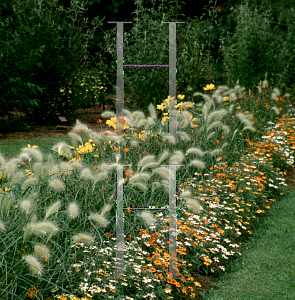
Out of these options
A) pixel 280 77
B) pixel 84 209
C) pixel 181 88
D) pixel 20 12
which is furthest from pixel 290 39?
pixel 84 209

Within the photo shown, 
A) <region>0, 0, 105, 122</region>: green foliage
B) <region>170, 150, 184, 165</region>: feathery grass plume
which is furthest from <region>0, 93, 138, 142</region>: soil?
<region>170, 150, 184, 165</region>: feathery grass plume

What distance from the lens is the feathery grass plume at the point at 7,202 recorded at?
2.46 metres

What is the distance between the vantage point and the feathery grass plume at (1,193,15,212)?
2.46 meters

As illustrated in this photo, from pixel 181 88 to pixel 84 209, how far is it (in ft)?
17.2

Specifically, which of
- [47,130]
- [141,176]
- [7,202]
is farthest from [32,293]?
[47,130]

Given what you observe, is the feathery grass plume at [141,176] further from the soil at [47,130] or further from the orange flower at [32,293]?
the soil at [47,130]

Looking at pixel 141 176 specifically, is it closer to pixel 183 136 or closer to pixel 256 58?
pixel 183 136

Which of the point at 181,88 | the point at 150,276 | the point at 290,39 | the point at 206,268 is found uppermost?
the point at 290,39

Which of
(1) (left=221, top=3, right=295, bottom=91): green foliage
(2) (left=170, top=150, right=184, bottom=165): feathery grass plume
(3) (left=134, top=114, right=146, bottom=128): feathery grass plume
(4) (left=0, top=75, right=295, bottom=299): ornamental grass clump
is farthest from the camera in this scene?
(1) (left=221, top=3, right=295, bottom=91): green foliage

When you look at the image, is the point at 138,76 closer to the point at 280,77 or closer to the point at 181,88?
the point at 181,88

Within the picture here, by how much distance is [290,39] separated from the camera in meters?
8.95

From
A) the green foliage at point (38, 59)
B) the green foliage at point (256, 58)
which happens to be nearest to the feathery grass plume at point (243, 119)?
the green foliage at point (256, 58)

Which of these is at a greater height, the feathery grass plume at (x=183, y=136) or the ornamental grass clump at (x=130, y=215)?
the feathery grass plume at (x=183, y=136)

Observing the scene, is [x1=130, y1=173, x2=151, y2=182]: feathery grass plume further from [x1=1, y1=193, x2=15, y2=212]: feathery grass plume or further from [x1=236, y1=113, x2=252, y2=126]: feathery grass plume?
[x1=236, y1=113, x2=252, y2=126]: feathery grass plume
